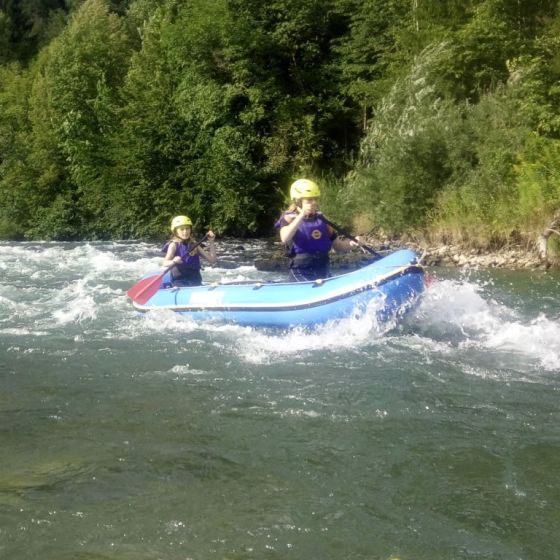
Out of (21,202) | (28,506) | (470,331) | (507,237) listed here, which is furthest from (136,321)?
(21,202)

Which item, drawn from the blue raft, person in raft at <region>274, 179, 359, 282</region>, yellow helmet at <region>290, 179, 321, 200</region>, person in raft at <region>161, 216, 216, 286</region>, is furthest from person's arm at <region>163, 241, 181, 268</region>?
yellow helmet at <region>290, 179, 321, 200</region>

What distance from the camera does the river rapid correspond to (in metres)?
3.40

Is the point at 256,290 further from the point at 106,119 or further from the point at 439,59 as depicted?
the point at 106,119

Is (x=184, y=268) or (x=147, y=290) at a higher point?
(x=184, y=268)

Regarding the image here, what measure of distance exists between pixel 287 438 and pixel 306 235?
3566 mm

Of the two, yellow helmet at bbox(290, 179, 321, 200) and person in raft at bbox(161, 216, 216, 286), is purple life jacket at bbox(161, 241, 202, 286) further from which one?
yellow helmet at bbox(290, 179, 321, 200)

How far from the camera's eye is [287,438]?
4.58 m

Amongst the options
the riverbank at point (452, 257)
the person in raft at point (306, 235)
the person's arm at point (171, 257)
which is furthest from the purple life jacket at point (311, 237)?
the riverbank at point (452, 257)

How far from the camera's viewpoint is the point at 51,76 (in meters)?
25.1

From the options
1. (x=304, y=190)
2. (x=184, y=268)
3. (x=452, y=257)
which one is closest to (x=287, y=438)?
(x=304, y=190)

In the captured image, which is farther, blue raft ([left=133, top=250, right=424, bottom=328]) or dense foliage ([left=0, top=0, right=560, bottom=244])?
dense foliage ([left=0, top=0, right=560, bottom=244])

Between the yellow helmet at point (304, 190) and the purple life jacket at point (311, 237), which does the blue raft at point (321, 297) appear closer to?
the purple life jacket at point (311, 237)

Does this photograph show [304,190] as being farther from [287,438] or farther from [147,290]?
[287,438]

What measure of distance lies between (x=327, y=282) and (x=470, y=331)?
5.10 feet
